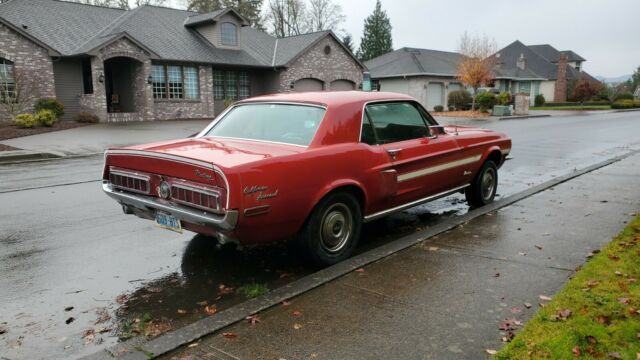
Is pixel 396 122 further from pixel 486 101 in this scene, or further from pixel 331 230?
pixel 486 101

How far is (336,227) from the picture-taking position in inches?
199

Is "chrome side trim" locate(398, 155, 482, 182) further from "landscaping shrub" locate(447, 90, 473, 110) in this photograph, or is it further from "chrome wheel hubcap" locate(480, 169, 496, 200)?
"landscaping shrub" locate(447, 90, 473, 110)

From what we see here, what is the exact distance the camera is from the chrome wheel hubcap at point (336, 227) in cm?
493

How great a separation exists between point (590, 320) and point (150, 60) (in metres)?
26.8

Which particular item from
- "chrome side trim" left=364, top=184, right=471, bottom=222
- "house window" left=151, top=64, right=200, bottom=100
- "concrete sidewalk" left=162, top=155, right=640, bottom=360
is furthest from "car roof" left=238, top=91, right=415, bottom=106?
"house window" left=151, top=64, right=200, bottom=100

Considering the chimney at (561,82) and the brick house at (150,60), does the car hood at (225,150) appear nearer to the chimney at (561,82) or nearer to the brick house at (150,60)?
the brick house at (150,60)

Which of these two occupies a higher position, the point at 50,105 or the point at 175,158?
the point at 50,105

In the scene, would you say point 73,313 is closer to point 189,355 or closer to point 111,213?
point 189,355

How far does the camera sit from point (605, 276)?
441cm

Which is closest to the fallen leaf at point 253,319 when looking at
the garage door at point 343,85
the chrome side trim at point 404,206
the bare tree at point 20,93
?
the chrome side trim at point 404,206

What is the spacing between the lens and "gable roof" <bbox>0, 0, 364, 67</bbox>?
25.8 m

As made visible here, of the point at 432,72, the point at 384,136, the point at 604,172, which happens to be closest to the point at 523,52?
the point at 432,72

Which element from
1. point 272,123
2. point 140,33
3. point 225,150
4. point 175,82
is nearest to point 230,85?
point 175,82

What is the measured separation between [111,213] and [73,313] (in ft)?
11.1
